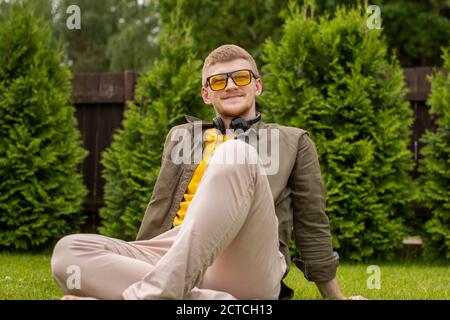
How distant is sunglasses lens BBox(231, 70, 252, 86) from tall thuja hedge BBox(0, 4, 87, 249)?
3.92 metres

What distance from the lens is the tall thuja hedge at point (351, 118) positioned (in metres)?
6.21

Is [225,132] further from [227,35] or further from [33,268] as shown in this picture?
[227,35]

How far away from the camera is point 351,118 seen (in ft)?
20.7

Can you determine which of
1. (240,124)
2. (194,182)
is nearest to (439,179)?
(240,124)

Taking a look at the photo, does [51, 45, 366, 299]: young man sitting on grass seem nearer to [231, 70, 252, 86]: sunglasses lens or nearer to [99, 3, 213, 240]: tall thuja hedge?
[231, 70, 252, 86]: sunglasses lens

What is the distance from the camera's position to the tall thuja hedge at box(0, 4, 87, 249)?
21.7 feet

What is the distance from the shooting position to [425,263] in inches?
254

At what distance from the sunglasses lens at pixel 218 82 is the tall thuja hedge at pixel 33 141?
3829 millimetres

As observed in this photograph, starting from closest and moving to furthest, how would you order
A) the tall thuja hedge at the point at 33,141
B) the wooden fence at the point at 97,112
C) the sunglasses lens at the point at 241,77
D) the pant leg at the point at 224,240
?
1. the pant leg at the point at 224,240
2. the sunglasses lens at the point at 241,77
3. the tall thuja hedge at the point at 33,141
4. the wooden fence at the point at 97,112

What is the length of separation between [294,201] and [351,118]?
327 centimetres

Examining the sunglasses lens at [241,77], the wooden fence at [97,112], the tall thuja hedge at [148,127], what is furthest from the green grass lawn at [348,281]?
the wooden fence at [97,112]

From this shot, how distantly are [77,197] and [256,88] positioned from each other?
13.5 feet

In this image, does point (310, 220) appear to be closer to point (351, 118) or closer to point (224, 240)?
point (224, 240)

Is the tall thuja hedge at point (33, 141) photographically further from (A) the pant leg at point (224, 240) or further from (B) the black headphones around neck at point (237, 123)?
(A) the pant leg at point (224, 240)
